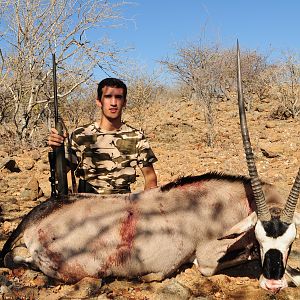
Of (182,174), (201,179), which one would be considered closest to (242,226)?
(201,179)

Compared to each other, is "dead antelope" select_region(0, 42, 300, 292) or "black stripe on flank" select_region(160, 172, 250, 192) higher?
"black stripe on flank" select_region(160, 172, 250, 192)

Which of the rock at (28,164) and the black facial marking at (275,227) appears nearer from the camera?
the black facial marking at (275,227)

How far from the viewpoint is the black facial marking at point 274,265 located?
99.4 inches

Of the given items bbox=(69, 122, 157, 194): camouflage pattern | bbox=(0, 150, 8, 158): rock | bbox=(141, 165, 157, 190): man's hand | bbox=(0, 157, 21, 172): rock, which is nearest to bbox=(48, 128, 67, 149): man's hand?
bbox=(69, 122, 157, 194): camouflage pattern

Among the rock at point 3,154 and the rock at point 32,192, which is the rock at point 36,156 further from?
the rock at point 32,192

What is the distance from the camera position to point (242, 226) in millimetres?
2809

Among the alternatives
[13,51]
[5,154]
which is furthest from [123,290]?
[13,51]

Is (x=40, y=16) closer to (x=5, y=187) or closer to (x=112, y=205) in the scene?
(x=5, y=187)

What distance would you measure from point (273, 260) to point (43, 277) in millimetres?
1606

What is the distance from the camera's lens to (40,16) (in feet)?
33.8

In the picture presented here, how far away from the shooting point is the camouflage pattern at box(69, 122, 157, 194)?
3.61m

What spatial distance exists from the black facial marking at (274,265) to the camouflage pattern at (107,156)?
1.49m

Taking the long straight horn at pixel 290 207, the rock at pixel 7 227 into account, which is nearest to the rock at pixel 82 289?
the long straight horn at pixel 290 207

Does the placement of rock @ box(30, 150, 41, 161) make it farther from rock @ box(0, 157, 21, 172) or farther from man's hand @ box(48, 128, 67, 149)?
man's hand @ box(48, 128, 67, 149)
